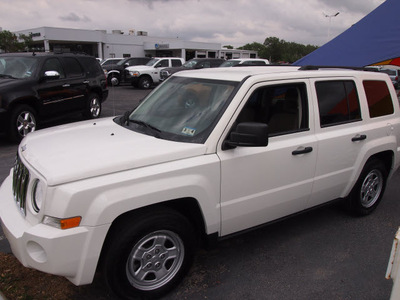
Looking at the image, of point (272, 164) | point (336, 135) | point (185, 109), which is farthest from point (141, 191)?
point (336, 135)

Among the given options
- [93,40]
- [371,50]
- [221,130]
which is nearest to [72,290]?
[221,130]

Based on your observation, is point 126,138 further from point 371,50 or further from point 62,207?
point 371,50

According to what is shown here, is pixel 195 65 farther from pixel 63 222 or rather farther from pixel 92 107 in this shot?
pixel 63 222

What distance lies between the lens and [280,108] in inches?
128

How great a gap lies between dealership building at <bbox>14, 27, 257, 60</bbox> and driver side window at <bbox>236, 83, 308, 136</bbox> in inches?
1815

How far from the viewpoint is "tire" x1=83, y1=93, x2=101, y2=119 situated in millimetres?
9453

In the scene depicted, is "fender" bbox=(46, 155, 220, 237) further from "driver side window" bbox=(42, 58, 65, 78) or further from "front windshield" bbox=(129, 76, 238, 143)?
"driver side window" bbox=(42, 58, 65, 78)

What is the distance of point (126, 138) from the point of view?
2.87 metres

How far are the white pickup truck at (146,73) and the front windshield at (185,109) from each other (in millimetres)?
16853

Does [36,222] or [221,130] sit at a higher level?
[221,130]

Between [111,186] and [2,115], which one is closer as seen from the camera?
[111,186]

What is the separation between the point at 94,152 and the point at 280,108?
1.77 metres

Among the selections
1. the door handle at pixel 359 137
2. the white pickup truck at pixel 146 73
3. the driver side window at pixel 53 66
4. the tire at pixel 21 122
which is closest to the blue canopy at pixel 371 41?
the door handle at pixel 359 137

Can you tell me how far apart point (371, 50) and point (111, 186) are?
251 inches
